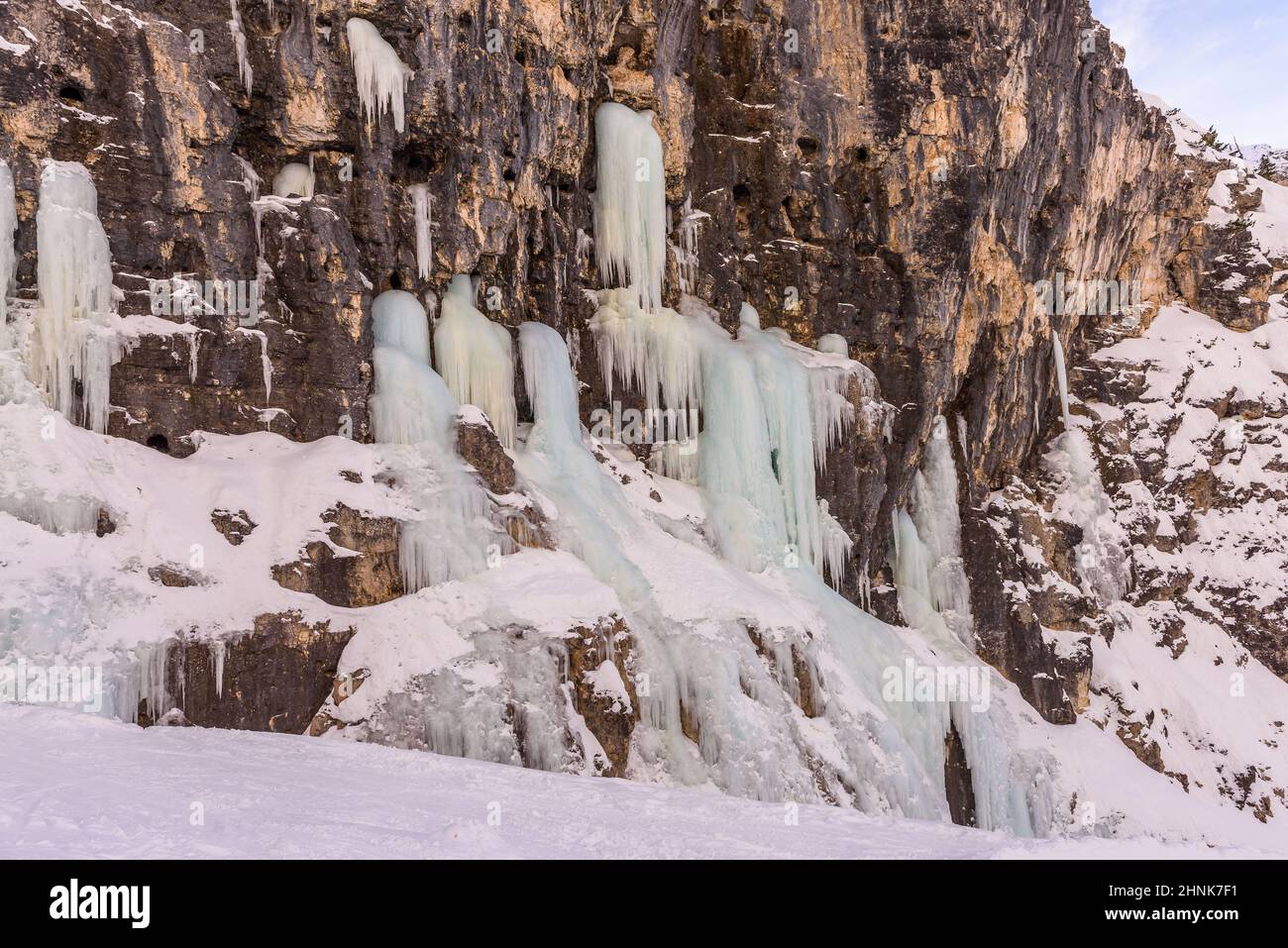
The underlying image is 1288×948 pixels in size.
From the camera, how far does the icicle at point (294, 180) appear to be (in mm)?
17062

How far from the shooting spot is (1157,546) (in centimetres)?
3169

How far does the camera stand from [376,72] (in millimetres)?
17344

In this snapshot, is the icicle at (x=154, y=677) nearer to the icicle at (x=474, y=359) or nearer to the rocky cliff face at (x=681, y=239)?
the rocky cliff face at (x=681, y=239)

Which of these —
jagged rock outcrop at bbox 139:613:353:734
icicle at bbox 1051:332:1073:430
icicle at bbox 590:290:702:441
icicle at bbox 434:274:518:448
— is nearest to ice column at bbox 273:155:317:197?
icicle at bbox 434:274:518:448

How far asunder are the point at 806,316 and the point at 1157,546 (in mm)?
13628

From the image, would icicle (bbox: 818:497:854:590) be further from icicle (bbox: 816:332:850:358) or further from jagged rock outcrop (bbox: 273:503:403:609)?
jagged rock outcrop (bbox: 273:503:403:609)

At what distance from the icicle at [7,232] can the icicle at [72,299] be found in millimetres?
286

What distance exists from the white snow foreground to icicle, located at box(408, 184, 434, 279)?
894cm

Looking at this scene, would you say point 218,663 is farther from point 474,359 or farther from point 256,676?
point 474,359

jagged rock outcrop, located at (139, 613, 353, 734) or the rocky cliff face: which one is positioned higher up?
the rocky cliff face

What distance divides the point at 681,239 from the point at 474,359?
6066 millimetres

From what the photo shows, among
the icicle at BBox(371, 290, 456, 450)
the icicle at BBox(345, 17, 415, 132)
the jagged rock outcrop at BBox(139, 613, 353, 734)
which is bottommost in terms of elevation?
the jagged rock outcrop at BBox(139, 613, 353, 734)

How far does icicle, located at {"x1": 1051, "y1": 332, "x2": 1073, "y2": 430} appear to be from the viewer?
30.1 metres

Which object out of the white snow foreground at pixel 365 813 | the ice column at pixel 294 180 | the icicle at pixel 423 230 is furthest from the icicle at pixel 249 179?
the white snow foreground at pixel 365 813
